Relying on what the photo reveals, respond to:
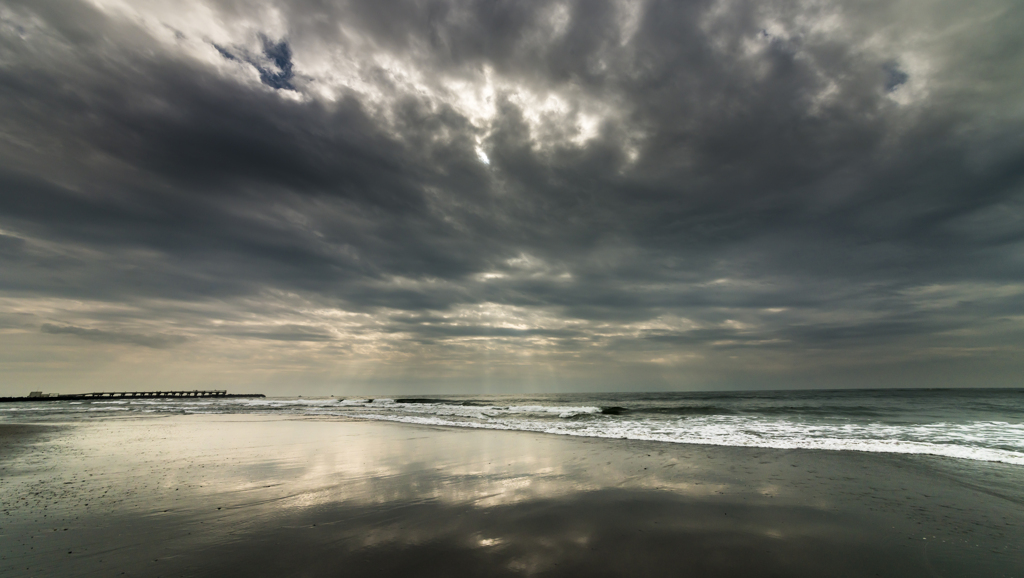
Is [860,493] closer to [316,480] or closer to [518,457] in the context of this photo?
[518,457]

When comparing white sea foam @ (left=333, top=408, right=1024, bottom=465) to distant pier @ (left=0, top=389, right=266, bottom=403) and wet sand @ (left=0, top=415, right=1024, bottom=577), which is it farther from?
distant pier @ (left=0, top=389, right=266, bottom=403)

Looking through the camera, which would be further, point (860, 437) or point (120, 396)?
point (120, 396)

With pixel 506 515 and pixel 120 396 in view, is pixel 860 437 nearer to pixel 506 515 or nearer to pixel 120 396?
pixel 506 515

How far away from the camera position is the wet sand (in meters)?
4.57

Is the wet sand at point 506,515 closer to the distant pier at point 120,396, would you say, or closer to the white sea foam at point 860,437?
the white sea foam at point 860,437

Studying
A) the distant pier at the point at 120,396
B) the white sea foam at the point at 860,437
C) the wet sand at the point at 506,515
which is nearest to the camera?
the wet sand at the point at 506,515

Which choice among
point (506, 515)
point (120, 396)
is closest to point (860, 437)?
point (506, 515)

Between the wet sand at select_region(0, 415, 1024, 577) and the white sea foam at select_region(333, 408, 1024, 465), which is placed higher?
the wet sand at select_region(0, 415, 1024, 577)

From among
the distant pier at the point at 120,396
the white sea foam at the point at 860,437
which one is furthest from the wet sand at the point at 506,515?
the distant pier at the point at 120,396

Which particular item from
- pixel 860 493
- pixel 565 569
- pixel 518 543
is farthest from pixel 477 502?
pixel 860 493

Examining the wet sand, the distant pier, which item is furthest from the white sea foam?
the distant pier

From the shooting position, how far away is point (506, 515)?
6.30 metres

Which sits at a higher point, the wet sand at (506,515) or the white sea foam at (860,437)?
the wet sand at (506,515)

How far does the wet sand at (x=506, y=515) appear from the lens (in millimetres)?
4570
